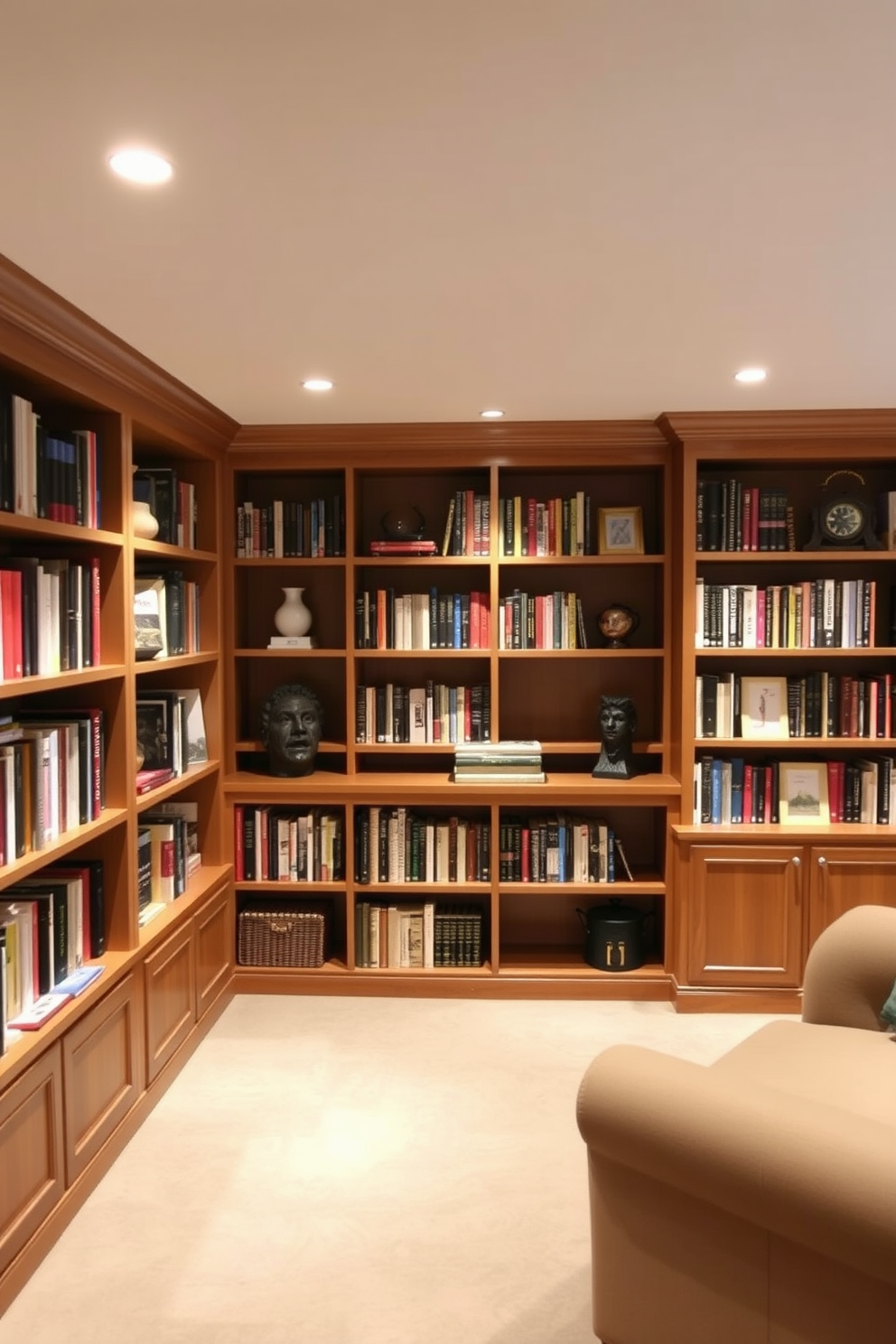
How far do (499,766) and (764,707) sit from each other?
1142 millimetres

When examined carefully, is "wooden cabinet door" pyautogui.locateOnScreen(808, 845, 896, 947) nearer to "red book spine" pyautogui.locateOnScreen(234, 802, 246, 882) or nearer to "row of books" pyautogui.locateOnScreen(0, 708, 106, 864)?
"red book spine" pyautogui.locateOnScreen(234, 802, 246, 882)

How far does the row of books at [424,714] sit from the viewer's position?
4.20 metres

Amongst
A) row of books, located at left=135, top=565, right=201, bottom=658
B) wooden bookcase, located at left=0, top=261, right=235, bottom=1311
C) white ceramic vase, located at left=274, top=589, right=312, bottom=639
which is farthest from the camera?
white ceramic vase, located at left=274, top=589, right=312, bottom=639

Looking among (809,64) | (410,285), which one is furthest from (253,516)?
(809,64)

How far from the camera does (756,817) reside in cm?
399

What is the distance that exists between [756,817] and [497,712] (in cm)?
118

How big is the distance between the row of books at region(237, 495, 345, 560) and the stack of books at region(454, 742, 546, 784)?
1.06 meters

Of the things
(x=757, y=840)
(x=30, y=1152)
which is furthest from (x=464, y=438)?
(x=30, y=1152)

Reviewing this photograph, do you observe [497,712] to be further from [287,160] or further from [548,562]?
[287,160]

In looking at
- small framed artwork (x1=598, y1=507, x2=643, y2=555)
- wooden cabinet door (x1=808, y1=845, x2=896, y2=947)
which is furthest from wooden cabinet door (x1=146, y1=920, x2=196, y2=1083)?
wooden cabinet door (x1=808, y1=845, x2=896, y2=947)

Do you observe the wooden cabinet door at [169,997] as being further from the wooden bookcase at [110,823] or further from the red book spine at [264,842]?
the red book spine at [264,842]

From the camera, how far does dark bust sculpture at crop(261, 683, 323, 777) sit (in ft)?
13.3

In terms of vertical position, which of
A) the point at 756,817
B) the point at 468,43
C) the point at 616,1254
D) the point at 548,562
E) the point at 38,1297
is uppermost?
the point at 468,43

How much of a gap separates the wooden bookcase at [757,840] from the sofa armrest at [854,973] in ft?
3.73
